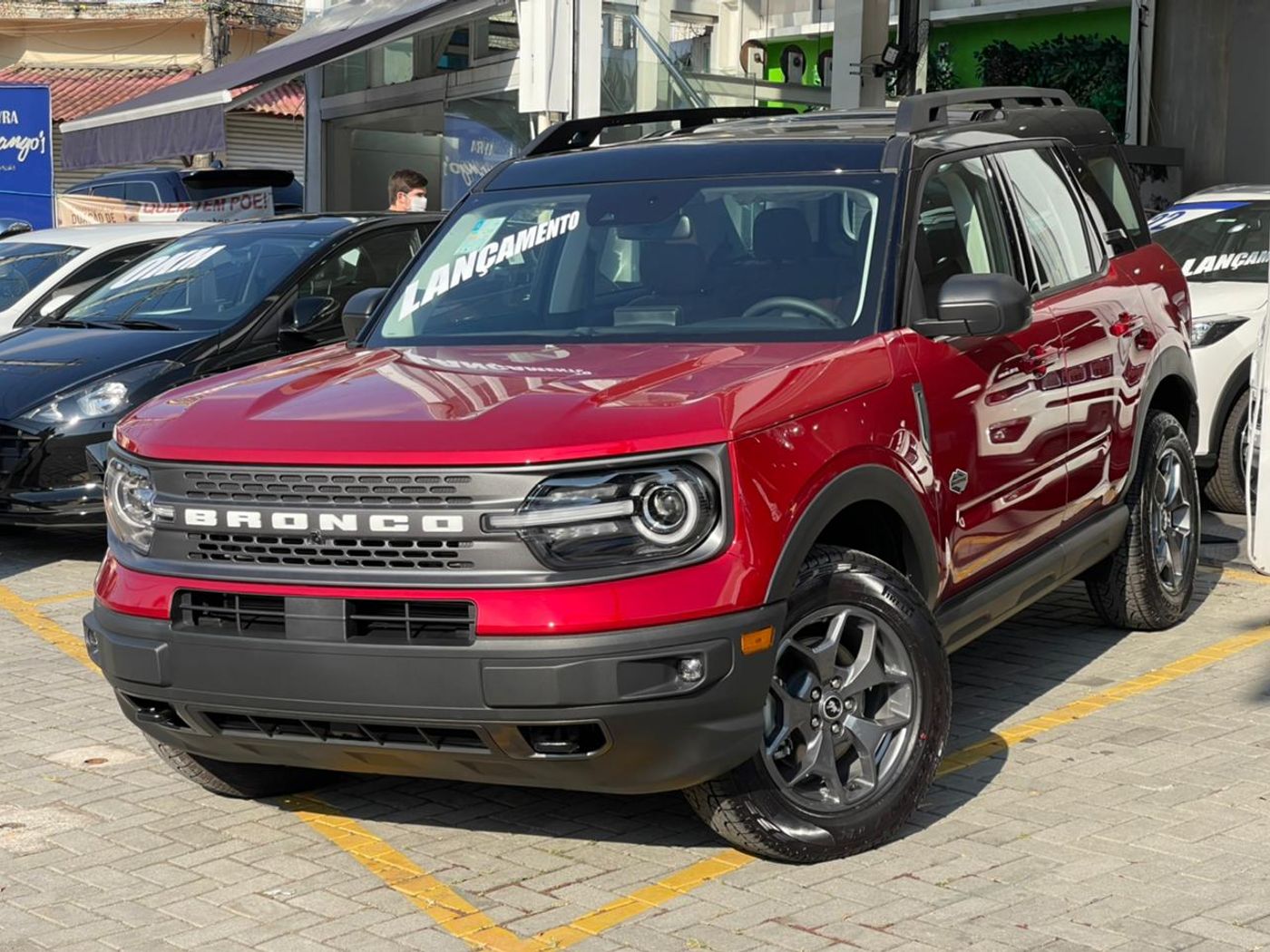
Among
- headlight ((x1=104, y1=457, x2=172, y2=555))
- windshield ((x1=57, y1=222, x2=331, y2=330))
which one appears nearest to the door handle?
headlight ((x1=104, y1=457, x2=172, y2=555))

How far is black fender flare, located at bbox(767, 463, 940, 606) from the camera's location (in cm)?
434

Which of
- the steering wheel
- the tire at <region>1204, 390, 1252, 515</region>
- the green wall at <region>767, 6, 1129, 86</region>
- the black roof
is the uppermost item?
the green wall at <region>767, 6, 1129, 86</region>

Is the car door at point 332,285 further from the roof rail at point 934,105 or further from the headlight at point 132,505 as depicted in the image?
the headlight at point 132,505

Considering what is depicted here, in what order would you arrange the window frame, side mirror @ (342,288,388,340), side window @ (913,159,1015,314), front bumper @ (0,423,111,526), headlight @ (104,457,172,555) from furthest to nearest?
front bumper @ (0,423,111,526) → the window frame → side mirror @ (342,288,388,340) → side window @ (913,159,1015,314) → headlight @ (104,457,172,555)

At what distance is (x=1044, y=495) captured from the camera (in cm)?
586

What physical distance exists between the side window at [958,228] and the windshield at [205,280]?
4763 mm

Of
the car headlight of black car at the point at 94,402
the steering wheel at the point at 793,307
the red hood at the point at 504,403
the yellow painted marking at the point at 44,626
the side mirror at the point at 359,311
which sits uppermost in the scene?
the steering wheel at the point at 793,307

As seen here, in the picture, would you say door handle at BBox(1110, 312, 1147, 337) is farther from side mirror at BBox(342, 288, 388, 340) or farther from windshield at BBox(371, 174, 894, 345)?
side mirror at BBox(342, 288, 388, 340)

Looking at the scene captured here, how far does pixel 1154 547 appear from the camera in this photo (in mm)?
7020

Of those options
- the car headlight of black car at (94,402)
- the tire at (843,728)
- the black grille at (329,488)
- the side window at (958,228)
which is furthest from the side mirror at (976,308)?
the car headlight of black car at (94,402)

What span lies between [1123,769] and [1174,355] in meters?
2.23

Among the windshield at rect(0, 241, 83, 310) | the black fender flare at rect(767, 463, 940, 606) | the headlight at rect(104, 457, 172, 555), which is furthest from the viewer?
the windshield at rect(0, 241, 83, 310)

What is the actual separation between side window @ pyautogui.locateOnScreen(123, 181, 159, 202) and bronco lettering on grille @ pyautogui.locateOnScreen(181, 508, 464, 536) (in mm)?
15799

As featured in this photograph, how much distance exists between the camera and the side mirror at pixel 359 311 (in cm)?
590
